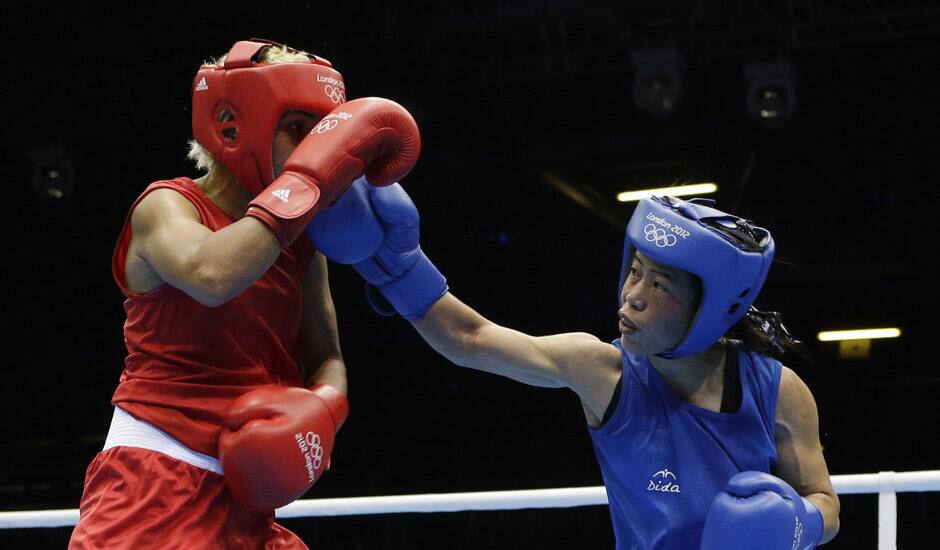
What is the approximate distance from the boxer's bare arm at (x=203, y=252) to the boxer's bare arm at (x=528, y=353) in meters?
0.53

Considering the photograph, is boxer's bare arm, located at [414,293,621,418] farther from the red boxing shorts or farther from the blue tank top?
the red boxing shorts

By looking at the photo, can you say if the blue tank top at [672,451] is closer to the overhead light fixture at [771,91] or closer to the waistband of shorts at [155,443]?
the waistband of shorts at [155,443]

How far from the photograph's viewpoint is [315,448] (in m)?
1.78

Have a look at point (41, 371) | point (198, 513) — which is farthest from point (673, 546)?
point (41, 371)

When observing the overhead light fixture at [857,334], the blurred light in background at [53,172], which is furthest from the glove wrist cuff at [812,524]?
the overhead light fixture at [857,334]

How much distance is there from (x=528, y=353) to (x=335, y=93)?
592 millimetres

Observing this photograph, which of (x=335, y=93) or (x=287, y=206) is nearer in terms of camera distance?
A: (x=287, y=206)

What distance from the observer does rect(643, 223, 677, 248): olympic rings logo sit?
1939mm

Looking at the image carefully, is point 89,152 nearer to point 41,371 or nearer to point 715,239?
point 41,371

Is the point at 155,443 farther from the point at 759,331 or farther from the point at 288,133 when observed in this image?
the point at 759,331

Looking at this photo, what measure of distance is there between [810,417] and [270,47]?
120cm

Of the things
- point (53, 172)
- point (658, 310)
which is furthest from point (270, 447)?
point (53, 172)

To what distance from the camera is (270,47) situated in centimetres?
192

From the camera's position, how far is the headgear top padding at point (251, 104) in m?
1.81
